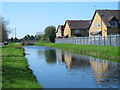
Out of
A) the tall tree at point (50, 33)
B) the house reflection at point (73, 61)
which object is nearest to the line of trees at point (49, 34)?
the tall tree at point (50, 33)

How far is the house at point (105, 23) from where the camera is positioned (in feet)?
188

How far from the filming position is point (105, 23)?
2283 inches

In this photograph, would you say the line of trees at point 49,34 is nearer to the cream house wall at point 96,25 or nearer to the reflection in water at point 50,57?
the cream house wall at point 96,25

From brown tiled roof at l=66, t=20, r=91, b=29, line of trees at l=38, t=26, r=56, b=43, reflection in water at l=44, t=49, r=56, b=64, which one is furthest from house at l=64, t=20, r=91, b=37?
reflection in water at l=44, t=49, r=56, b=64

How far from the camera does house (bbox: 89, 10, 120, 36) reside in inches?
2256

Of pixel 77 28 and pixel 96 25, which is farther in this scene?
pixel 77 28

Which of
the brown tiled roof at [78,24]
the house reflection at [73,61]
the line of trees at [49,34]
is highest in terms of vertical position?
the brown tiled roof at [78,24]

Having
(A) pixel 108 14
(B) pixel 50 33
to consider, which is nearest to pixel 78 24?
(B) pixel 50 33

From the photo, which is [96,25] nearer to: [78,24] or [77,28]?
[77,28]

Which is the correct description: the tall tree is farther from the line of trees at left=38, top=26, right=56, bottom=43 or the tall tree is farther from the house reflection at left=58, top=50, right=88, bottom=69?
the house reflection at left=58, top=50, right=88, bottom=69

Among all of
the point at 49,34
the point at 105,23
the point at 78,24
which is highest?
the point at 78,24

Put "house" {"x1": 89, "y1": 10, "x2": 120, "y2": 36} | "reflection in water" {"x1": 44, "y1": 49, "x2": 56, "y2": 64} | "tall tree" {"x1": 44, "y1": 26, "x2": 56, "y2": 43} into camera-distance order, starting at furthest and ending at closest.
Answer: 1. "tall tree" {"x1": 44, "y1": 26, "x2": 56, "y2": 43}
2. "house" {"x1": 89, "y1": 10, "x2": 120, "y2": 36}
3. "reflection in water" {"x1": 44, "y1": 49, "x2": 56, "y2": 64}

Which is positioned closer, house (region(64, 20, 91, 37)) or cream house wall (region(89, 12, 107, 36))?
cream house wall (region(89, 12, 107, 36))

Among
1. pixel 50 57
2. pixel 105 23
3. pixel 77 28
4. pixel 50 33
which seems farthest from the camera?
pixel 50 33
